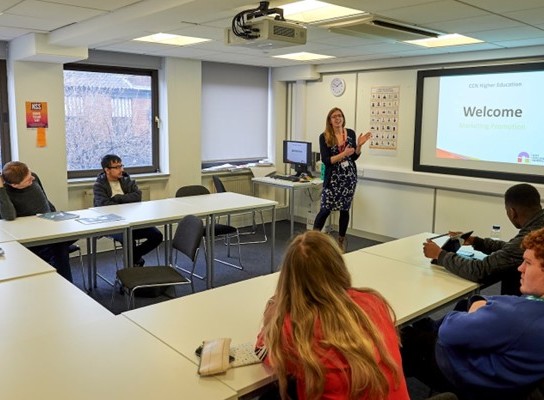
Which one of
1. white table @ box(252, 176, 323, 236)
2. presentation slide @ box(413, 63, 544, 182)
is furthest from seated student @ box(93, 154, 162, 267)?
presentation slide @ box(413, 63, 544, 182)

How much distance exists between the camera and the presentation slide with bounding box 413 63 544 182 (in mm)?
5141

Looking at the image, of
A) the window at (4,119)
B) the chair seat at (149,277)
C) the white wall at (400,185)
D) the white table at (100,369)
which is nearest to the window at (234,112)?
the white wall at (400,185)

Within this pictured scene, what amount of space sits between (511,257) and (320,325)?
152 cm

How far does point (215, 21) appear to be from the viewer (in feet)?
12.5

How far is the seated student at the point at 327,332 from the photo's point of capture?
1.41 meters

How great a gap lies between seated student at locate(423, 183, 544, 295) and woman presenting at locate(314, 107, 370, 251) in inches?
94.8

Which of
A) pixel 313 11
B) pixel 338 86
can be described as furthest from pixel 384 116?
pixel 313 11

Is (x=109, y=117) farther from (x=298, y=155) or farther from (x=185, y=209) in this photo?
(x=298, y=155)

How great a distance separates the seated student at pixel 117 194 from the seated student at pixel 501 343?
133 inches

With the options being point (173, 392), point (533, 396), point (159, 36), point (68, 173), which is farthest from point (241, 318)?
point (68, 173)

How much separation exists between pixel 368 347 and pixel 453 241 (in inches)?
68.8

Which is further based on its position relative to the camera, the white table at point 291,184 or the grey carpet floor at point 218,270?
the white table at point 291,184

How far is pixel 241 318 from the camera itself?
2160 millimetres

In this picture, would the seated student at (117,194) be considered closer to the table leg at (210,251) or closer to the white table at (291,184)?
the table leg at (210,251)
